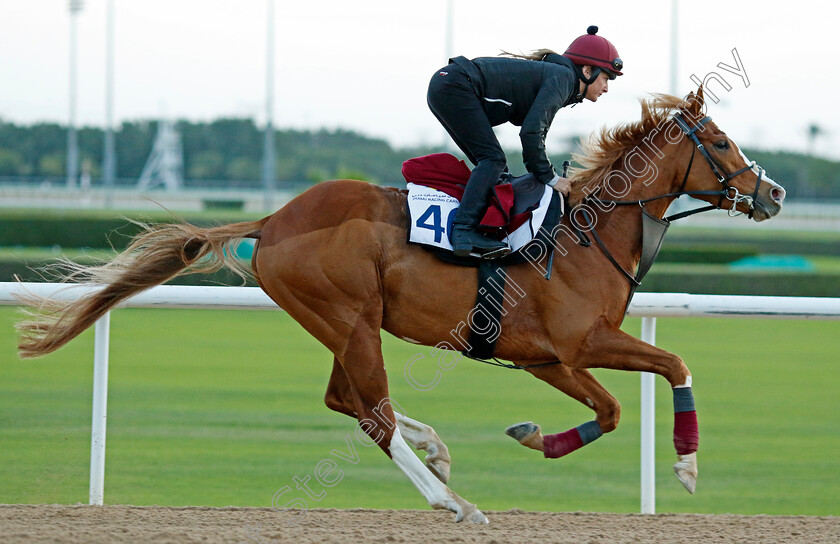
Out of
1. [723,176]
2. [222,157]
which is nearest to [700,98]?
[723,176]

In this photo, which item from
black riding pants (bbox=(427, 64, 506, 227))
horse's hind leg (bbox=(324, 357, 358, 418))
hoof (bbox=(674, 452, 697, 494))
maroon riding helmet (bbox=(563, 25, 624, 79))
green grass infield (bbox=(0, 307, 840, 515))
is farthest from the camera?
green grass infield (bbox=(0, 307, 840, 515))

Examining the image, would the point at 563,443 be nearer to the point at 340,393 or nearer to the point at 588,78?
the point at 340,393

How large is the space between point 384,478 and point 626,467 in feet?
4.53

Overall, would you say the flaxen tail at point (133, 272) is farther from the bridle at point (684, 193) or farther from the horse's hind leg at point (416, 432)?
the bridle at point (684, 193)

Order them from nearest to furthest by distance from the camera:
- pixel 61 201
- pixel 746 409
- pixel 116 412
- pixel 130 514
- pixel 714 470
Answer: pixel 130 514 < pixel 714 470 < pixel 116 412 < pixel 746 409 < pixel 61 201

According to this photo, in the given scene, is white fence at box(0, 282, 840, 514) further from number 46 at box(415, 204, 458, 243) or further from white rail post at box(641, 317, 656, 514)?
number 46 at box(415, 204, 458, 243)

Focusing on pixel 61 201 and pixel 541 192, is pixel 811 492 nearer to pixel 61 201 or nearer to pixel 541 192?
pixel 541 192

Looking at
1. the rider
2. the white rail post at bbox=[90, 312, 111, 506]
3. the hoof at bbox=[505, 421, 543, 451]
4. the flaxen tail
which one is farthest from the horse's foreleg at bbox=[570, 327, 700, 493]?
the white rail post at bbox=[90, 312, 111, 506]

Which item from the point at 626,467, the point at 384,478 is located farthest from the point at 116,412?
the point at 626,467

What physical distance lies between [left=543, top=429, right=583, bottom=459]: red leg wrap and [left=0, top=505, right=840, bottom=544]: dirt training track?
0.26m

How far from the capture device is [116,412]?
6270 mm

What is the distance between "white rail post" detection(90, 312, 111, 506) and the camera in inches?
160

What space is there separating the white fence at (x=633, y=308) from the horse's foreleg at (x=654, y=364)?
1.56 ft

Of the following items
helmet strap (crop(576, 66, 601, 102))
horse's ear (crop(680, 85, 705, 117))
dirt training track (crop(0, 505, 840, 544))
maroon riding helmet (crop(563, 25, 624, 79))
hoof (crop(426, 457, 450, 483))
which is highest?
maroon riding helmet (crop(563, 25, 624, 79))
